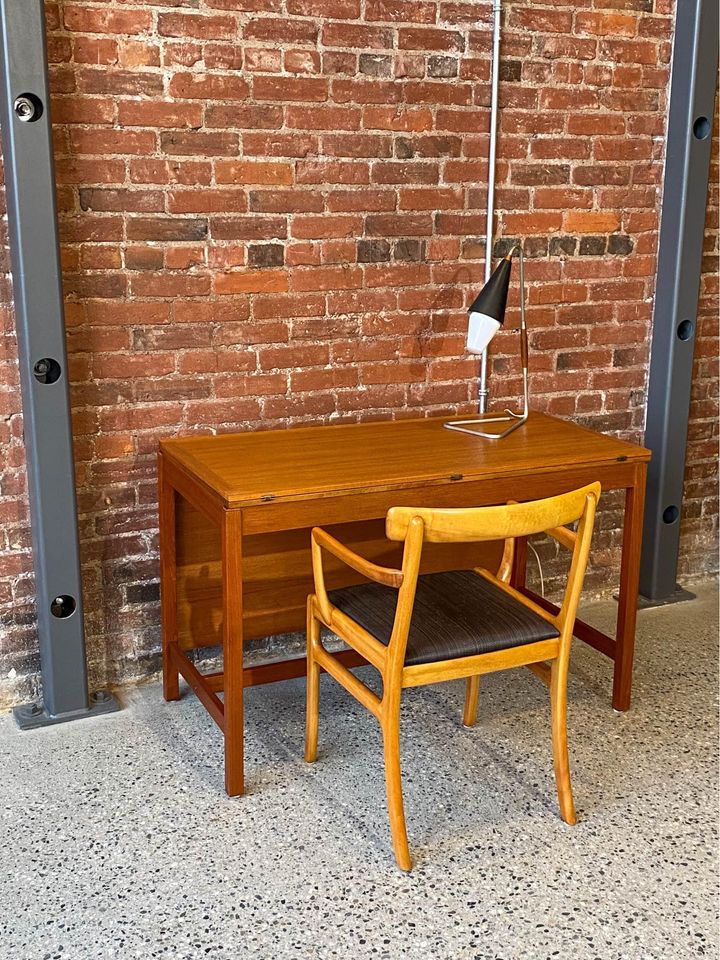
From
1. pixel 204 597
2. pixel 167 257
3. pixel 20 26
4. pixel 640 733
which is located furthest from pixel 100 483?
pixel 640 733

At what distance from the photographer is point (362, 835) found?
2398 mm

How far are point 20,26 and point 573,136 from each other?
172 cm

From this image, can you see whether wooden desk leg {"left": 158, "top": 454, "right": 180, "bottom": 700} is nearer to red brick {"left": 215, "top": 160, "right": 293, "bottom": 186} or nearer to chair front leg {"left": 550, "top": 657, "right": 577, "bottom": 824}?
red brick {"left": 215, "top": 160, "right": 293, "bottom": 186}

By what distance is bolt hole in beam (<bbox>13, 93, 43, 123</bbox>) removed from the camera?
2.47m

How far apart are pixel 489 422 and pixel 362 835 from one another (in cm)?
133

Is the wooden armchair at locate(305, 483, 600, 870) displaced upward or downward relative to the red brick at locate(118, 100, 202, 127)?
downward

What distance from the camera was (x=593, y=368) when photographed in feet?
11.6

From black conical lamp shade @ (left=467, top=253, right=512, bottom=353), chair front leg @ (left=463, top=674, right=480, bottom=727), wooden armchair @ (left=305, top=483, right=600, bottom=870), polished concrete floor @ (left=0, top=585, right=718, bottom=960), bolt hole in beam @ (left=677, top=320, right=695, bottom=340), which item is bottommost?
polished concrete floor @ (left=0, top=585, right=718, bottom=960)

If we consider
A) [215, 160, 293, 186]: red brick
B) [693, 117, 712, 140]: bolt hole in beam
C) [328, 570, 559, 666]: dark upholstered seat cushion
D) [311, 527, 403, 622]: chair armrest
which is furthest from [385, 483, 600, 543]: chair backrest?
[693, 117, 712, 140]: bolt hole in beam

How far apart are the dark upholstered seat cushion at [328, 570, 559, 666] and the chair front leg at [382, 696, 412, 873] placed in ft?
0.43

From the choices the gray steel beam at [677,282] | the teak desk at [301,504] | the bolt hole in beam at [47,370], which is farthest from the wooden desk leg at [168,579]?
the gray steel beam at [677,282]

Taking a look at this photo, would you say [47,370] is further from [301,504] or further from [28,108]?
[301,504]

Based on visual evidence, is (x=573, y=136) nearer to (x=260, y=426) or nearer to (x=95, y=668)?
(x=260, y=426)

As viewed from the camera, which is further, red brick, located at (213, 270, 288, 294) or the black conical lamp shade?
red brick, located at (213, 270, 288, 294)
